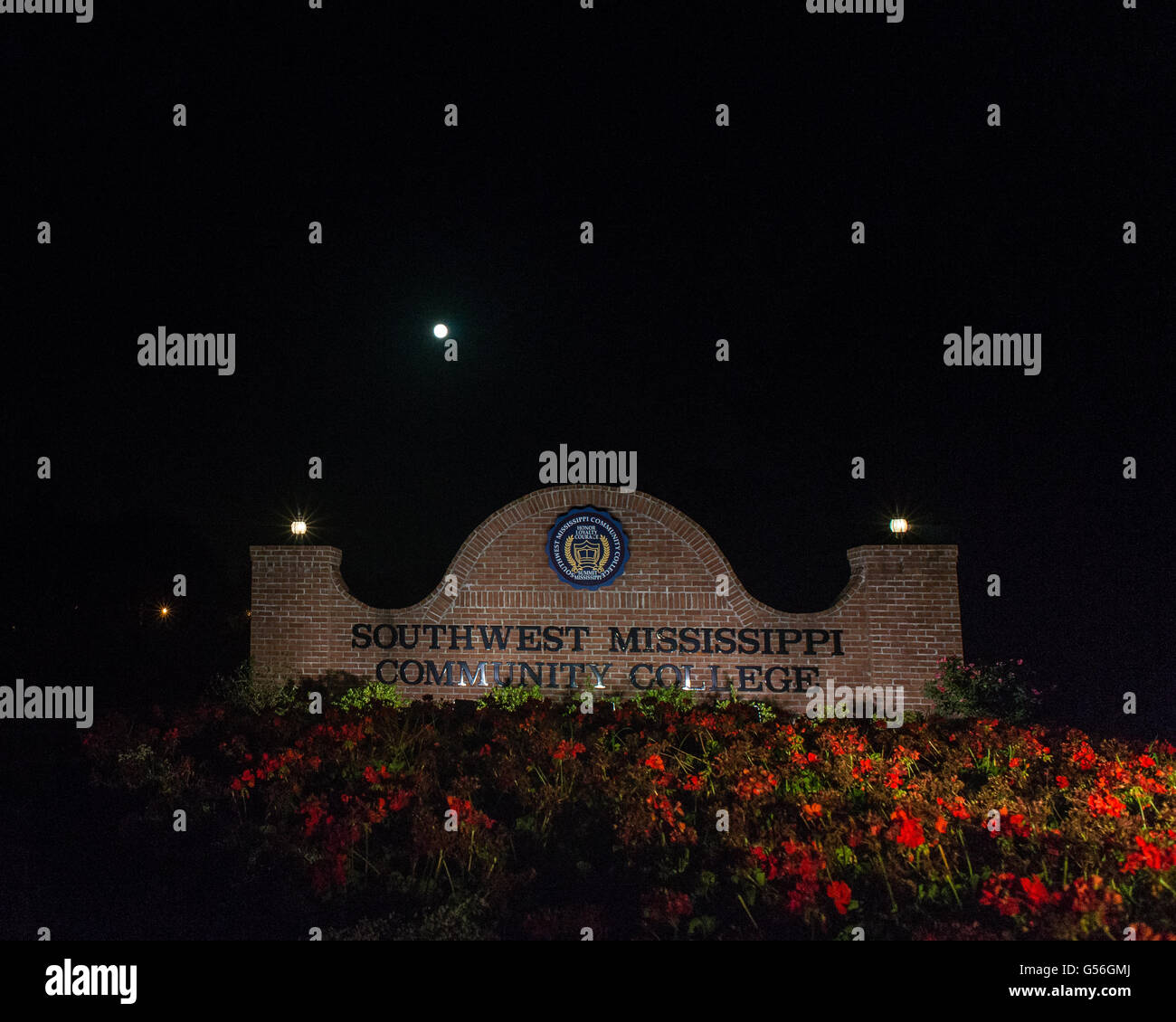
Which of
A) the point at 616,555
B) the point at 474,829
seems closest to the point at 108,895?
the point at 474,829

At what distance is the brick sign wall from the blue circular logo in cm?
8

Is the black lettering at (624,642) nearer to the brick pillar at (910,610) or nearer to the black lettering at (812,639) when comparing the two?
the black lettering at (812,639)

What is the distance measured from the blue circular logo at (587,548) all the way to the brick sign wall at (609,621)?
0.28 feet

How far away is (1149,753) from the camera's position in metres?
7.69

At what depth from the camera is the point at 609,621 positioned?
988 cm

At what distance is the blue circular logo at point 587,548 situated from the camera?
32.6 feet

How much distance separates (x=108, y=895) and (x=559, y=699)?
5.05 meters

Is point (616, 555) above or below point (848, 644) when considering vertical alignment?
above

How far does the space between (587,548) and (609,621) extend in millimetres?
904

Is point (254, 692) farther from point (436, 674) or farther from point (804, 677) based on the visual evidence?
point (804, 677)
